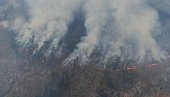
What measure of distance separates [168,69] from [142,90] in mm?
11632

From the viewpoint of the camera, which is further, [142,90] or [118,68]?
[118,68]

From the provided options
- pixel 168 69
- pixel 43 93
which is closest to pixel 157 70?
pixel 168 69

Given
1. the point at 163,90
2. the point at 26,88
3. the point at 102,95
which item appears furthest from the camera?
the point at 26,88

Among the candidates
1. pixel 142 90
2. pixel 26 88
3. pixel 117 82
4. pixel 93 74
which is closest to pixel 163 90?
pixel 142 90

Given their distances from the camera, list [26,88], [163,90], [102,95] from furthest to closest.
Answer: [26,88], [102,95], [163,90]

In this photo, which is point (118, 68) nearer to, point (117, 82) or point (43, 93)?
point (117, 82)

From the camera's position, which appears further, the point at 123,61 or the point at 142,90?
the point at 123,61

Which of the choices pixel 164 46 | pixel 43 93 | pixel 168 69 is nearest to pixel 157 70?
pixel 168 69

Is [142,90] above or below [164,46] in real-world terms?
below

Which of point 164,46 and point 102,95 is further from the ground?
point 164,46

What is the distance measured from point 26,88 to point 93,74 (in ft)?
77.7

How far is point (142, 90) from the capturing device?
17500 centimetres

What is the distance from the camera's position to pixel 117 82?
606ft

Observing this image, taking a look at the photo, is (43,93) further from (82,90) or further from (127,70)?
(127,70)
